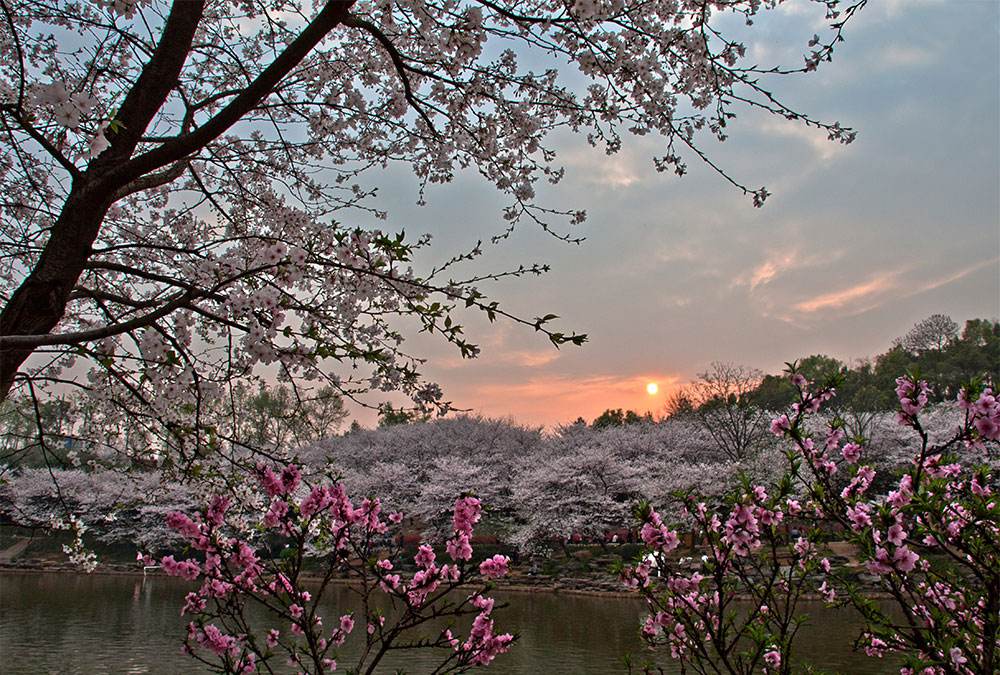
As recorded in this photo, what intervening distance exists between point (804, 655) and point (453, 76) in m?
10.4

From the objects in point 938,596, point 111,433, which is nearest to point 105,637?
point 111,433

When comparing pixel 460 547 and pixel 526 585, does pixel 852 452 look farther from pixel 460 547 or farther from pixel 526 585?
pixel 526 585

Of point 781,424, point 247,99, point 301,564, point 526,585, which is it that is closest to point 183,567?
point 301,564

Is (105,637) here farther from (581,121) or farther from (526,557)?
(526,557)

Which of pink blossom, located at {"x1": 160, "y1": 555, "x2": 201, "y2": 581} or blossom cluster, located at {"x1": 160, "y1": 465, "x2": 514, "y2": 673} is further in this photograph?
pink blossom, located at {"x1": 160, "y1": 555, "x2": 201, "y2": 581}

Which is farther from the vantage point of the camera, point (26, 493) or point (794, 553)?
point (26, 493)

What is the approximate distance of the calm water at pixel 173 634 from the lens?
9836 mm

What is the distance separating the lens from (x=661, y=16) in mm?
4559

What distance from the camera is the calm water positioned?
984cm

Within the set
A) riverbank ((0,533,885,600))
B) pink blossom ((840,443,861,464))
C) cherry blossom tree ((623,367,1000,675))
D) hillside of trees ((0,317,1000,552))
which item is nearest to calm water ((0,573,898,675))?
riverbank ((0,533,885,600))

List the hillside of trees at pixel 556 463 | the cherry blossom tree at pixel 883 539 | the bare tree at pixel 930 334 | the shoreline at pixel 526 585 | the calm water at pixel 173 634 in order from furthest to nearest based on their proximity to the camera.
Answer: the bare tree at pixel 930 334, the hillside of trees at pixel 556 463, the shoreline at pixel 526 585, the calm water at pixel 173 634, the cherry blossom tree at pixel 883 539

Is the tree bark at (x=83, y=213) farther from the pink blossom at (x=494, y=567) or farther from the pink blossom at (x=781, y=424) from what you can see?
the pink blossom at (x=781, y=424)

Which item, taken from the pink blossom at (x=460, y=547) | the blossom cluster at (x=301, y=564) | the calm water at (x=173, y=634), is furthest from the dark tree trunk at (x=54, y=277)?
the calm water at (x=173, y=634)

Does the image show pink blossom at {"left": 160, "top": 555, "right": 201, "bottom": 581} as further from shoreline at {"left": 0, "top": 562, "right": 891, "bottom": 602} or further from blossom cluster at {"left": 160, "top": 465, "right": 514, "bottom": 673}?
shoreline at {"left": 0, "top": 562, "right": 891, "bottom": 602}
